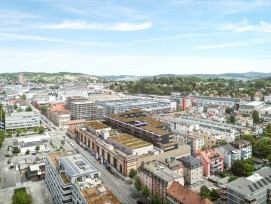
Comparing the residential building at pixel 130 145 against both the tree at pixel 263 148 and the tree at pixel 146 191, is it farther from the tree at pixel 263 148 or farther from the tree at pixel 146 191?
the tree at pixel 263 148

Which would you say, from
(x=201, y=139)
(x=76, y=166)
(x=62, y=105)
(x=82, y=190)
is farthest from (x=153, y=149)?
(x=62, y=105)

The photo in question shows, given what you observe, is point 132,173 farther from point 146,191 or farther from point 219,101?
point 219,101

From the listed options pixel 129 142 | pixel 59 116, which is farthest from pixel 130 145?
pixel 59 116

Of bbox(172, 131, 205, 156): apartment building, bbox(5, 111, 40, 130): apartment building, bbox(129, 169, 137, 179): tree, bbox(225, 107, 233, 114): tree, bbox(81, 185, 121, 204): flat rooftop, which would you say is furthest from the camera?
bbox(225, 107, 233, 114): tree

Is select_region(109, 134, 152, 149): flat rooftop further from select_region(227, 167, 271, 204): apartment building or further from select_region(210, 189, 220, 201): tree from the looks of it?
select_region(227, 167, 271, 204): apartment building

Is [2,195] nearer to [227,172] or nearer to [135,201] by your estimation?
[135,201]

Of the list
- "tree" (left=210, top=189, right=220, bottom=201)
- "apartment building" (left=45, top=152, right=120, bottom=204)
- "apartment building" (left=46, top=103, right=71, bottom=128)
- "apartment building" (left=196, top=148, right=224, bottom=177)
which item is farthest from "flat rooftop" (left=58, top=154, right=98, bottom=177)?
"apartment building" (left=46, top=103, right=71, bottom=128)
